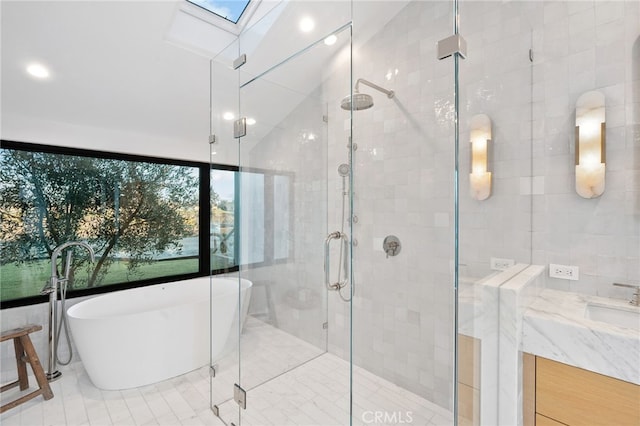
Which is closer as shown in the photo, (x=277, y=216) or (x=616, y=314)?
(x=616, y=314)

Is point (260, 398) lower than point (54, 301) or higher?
lower

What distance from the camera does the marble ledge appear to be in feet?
3.73

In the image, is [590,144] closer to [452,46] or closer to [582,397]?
[452,46]

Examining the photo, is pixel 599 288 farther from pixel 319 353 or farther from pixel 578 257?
pixel 319 353

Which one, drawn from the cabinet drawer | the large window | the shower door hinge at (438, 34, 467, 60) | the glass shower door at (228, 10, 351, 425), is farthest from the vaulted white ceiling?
the cabinet drawer

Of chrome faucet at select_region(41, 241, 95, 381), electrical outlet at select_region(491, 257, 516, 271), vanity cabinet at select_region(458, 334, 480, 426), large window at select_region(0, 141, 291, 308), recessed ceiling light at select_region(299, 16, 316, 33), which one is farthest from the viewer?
chrome faucet at select_region(41, 241, 95, 381)

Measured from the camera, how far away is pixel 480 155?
191 centimetres

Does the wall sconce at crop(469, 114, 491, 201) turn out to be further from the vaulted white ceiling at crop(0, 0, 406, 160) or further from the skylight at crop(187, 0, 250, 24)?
the skylight at crop(187, 0, 250, 24)

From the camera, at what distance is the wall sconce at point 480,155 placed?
1.83 metres

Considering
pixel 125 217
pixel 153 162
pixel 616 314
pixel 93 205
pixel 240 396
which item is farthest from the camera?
pixel 153 162

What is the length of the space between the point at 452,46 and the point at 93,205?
3.21 m

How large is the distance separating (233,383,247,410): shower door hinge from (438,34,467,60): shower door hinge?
2259 millimetres

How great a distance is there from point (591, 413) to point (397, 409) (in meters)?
1.05

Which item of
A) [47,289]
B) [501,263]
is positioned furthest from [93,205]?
[501,263]
